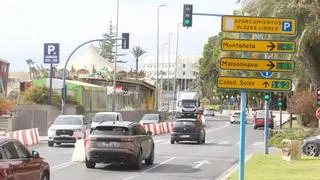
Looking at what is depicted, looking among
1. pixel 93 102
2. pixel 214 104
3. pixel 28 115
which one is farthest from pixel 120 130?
pixel 214 104

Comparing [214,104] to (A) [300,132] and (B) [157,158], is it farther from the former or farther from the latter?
(B) [157,158]

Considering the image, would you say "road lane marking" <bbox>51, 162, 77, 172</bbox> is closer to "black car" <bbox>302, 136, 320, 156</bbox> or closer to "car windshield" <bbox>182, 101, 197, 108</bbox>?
"black car" <bbox>302, 136, 320, 156</bbox>

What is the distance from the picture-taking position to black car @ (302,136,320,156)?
96.2ft

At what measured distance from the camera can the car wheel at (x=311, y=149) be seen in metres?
29.3

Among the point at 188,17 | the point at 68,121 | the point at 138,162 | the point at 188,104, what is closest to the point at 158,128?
the point at 68,121

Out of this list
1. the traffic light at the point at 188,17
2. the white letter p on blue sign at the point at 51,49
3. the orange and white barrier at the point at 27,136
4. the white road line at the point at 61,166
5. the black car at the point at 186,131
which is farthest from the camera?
the white letter p on blue sign at the point at 51,49

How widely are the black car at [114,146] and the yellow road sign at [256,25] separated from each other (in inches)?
362

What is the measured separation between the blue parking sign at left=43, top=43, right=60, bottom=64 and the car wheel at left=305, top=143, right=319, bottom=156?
840 inches

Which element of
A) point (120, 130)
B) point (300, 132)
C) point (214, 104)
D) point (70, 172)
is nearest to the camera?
point (70, 172)

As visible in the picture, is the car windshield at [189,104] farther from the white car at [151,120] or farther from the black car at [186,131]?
the black car at [186,131]

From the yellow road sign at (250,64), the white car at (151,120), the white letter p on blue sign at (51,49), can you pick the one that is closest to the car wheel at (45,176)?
the yellow road sign at (250,64)

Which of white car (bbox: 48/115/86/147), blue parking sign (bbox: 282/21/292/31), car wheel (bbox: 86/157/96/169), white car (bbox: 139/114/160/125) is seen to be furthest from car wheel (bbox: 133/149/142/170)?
white car (bbox: 139/114/160/125)

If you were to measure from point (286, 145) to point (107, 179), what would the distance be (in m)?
8.99

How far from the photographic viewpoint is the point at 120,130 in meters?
22.4
